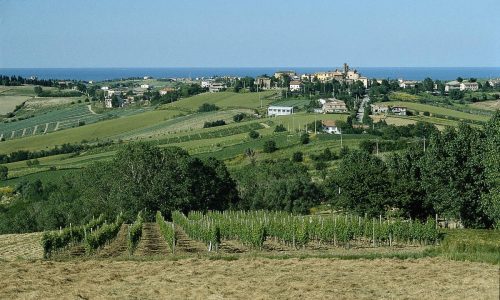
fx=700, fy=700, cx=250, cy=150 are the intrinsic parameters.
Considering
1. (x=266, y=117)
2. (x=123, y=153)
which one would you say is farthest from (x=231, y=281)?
(x=266, y=117)

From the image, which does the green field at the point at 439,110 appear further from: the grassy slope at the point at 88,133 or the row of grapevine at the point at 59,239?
the row of grapevine at the point at 59,239

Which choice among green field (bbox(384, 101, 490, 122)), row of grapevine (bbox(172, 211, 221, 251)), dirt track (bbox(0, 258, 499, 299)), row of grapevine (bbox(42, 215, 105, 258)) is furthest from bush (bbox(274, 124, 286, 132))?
dirt track (bbox(0, 258, 499, 299))

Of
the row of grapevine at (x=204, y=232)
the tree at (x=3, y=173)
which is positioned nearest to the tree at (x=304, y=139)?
the tree at (x=3, y=173)

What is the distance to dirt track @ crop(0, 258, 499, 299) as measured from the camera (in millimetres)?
19391

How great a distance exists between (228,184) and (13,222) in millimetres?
18450

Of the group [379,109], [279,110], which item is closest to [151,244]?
[279,110]

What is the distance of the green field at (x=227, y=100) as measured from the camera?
5404 inches

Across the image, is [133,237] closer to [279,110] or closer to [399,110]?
[399,110]

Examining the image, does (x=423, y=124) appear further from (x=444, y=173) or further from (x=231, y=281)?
(x=231, y=281)

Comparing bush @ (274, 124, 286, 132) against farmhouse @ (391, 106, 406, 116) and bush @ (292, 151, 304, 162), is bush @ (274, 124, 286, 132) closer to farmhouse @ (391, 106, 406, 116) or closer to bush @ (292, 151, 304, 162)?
bush @ (292, 151, 304, 162)

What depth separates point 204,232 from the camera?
113 feet

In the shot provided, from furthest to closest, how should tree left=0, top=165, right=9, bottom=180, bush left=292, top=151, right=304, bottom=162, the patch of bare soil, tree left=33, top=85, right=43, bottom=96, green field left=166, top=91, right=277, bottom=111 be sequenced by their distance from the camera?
tree left=33, top=85, right=43, bottom=96 < green field left=166, top=91, right=277, bottom=111 < tree left=0, top=165, right=9, bottom=180 < bush left=292, top=151, right=304, bottom=162 < the patch of bare soil

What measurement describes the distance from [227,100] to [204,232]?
365 feet

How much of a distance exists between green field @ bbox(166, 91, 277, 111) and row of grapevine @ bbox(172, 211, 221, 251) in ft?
307
